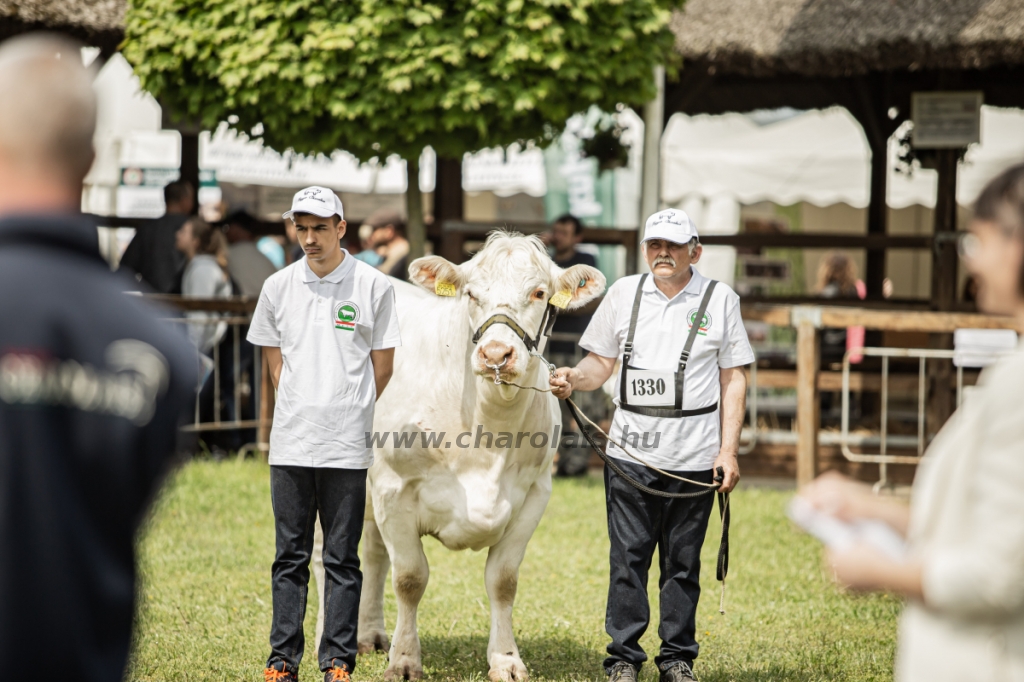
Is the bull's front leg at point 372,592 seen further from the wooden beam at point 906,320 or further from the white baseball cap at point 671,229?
the wooden beam at point 906,320

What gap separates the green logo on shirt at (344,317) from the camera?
442 cm

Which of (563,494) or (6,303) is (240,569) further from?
(6,303)

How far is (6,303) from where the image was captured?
65.0 inches

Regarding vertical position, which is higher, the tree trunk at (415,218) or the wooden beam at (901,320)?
the tree trunk at (415,218)

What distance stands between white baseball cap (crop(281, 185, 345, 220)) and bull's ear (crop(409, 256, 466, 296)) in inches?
21.2

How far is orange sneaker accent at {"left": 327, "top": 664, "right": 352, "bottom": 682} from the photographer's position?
14.1 feet

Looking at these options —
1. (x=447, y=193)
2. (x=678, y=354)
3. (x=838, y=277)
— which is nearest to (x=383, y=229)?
(x=447, y=193)

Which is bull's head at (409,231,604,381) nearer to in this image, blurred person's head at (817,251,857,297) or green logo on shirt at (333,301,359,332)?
green logo on shirt at (333,301,359,332)

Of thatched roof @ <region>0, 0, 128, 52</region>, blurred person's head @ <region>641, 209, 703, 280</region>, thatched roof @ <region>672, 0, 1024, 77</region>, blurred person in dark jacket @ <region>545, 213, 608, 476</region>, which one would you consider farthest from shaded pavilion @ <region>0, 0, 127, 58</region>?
blurred person's head @ <region>641, 209, 703, 280</region>

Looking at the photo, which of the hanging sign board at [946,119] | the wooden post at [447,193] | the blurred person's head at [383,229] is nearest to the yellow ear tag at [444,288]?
the blurred person's head at [383,229]

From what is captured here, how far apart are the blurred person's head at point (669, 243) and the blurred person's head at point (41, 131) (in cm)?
301

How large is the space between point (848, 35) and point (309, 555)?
24.1 ft

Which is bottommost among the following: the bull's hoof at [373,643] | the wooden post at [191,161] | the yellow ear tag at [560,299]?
the bull's hoof at [373,643]

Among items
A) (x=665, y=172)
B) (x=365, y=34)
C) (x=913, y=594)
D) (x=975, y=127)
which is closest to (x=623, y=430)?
(x=913, y=594)
